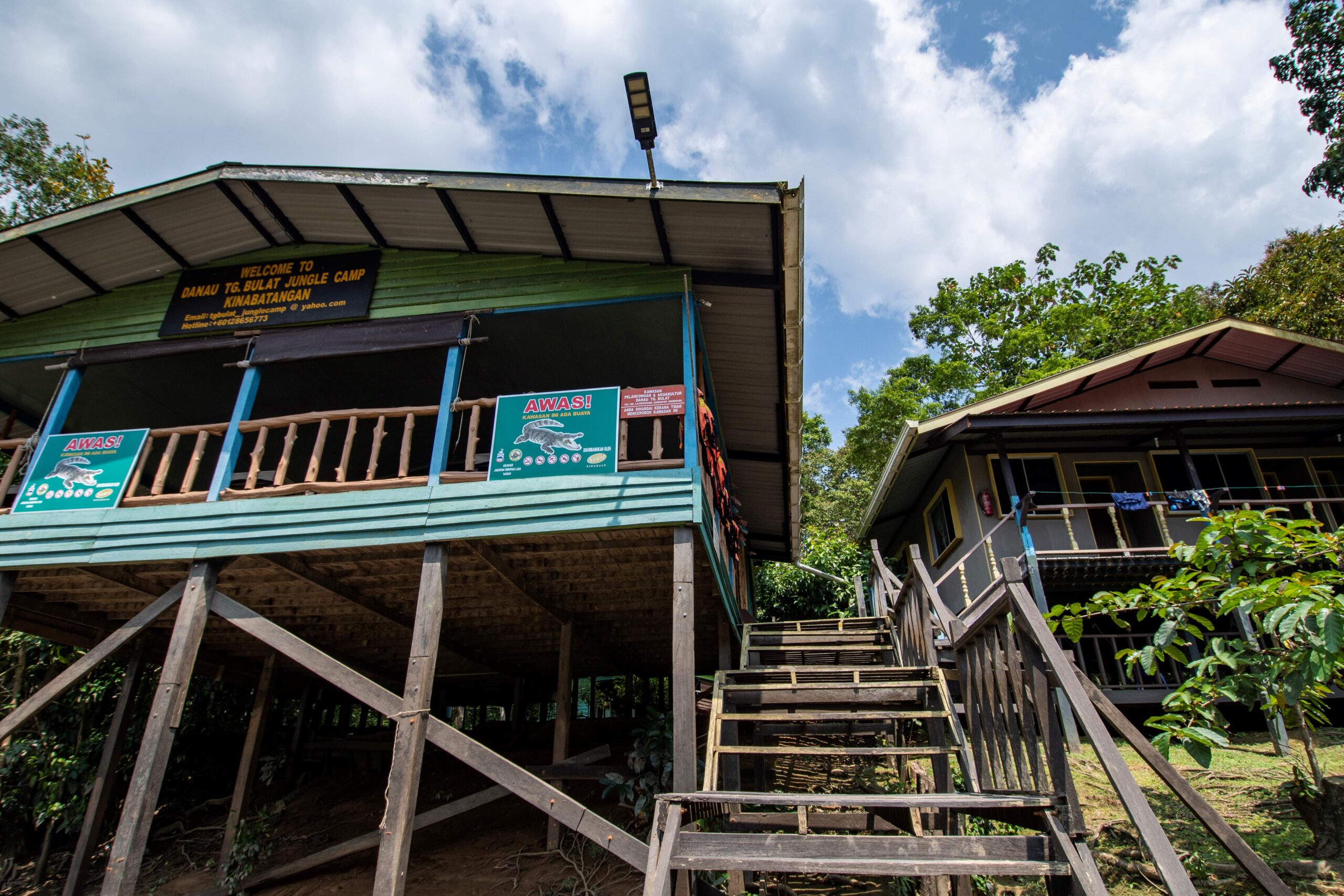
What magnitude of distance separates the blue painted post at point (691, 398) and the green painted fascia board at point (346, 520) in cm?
19

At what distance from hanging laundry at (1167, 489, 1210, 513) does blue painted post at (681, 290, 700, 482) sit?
30.0 feet

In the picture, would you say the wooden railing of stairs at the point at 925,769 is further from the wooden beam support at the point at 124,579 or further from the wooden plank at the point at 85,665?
the wooden beam support at the point at 124,579

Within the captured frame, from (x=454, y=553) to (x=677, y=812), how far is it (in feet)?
11.5

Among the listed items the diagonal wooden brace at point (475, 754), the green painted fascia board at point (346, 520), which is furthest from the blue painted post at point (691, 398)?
the diagonal wooden brace at point (475, 754)

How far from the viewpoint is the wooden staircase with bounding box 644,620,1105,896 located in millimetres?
4012

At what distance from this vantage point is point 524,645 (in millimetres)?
10219

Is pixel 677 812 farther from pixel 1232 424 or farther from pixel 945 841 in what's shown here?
pixel 1232 424

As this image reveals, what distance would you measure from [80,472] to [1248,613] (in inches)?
401

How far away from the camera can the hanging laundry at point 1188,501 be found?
11867 mm

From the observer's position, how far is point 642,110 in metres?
6.40

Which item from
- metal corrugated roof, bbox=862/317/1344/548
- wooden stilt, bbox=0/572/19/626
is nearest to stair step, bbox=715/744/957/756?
wooden stilt, bbox=0/572/19/626

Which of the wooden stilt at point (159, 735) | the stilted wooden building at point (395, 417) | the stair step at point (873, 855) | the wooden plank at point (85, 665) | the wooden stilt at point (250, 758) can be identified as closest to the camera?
the stair step at point (873, 855)

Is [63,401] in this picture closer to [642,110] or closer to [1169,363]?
[642,110]

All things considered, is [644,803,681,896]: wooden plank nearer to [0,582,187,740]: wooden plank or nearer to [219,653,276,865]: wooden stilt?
[0,582,187,740]: wooden plank
